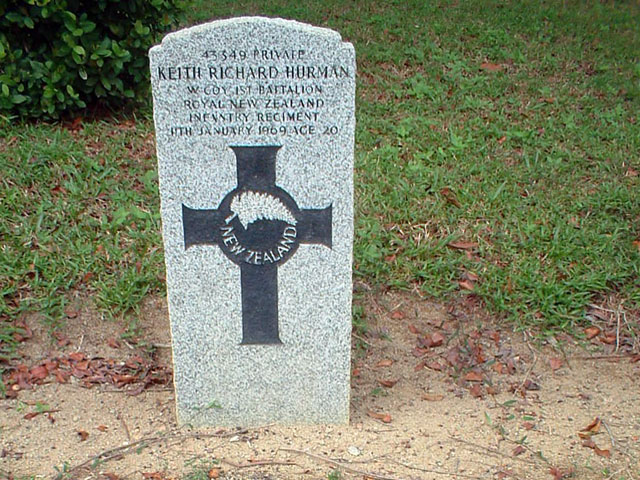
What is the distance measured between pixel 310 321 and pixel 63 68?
261 centimetres

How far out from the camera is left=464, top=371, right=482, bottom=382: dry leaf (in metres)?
3.44

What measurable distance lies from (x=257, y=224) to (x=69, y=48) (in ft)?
7.91

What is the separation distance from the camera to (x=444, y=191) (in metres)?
4.44

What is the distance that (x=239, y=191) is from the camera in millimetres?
2707

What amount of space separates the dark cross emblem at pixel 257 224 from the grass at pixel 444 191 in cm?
113

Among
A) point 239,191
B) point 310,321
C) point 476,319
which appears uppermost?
point 239,191

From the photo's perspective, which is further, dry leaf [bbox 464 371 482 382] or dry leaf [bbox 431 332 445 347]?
dry leaf [bbox 431 332 445 347]

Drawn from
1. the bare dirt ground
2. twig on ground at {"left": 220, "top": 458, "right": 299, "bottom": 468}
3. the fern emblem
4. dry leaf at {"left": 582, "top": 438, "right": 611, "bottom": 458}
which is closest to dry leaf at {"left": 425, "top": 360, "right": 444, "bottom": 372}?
the bare dirt ground

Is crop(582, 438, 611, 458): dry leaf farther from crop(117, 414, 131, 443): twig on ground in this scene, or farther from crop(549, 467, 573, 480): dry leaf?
crop(117, 414, 131, 443): twig on ground

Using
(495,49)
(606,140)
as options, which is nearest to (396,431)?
(606,140)

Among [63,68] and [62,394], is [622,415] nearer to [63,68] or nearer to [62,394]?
[62,394]

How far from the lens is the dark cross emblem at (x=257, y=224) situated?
2.68 meters

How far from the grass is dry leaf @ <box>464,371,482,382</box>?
42 centimetres

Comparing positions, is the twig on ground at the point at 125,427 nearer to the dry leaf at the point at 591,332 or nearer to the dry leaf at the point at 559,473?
the dry leaf at the point at 559,473
